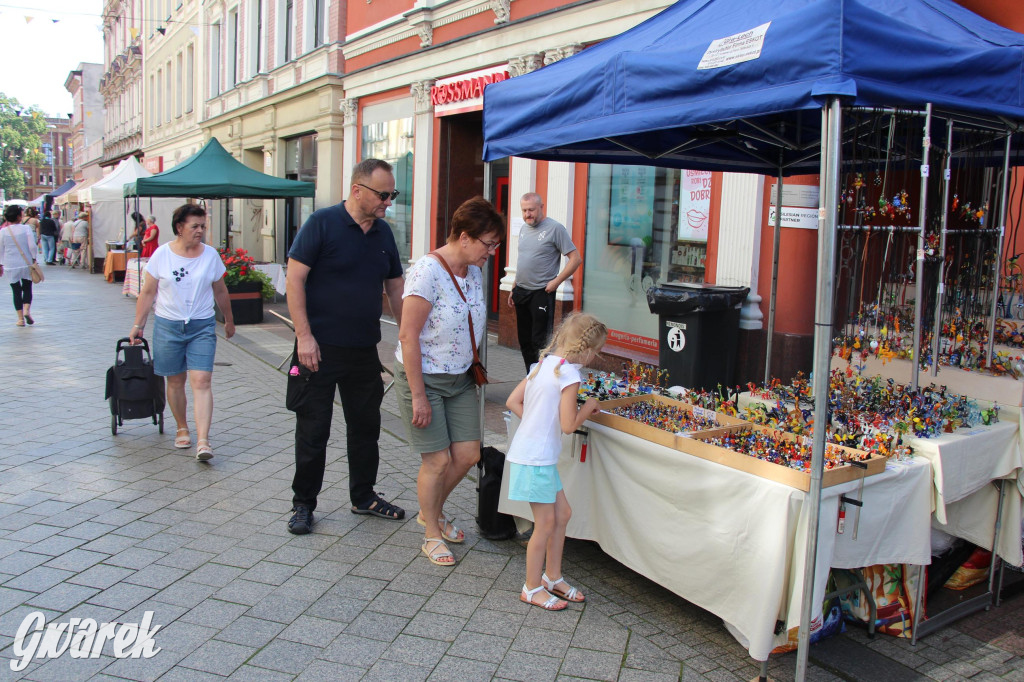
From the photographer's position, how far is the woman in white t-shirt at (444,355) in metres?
3.70

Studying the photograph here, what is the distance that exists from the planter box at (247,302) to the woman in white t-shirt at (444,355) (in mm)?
9528

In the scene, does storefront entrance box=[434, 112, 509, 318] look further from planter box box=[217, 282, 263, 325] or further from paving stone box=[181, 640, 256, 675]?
paving stone box=[181, 640, 256, 675]

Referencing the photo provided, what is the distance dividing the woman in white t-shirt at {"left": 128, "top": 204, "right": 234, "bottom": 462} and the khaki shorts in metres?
2.18

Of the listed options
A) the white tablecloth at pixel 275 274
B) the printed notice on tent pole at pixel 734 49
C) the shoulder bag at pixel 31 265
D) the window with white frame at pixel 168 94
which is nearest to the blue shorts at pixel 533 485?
the printed notice on tent pole at pixel 734 49

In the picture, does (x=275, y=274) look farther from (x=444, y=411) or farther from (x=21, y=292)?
(x=444, y=411)

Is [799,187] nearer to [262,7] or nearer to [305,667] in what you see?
[305,667]

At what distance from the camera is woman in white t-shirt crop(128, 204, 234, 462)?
5508 mm

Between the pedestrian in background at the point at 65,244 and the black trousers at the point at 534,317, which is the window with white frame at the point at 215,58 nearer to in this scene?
the pedestrian in background at the point at 65,244

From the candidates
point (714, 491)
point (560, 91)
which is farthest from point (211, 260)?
point (714, 491)

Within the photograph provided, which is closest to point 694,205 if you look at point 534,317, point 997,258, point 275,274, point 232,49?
point 534,317

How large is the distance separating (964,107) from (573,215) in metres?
6.81

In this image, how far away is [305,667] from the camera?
3.02 metres

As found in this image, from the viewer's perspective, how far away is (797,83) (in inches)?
108

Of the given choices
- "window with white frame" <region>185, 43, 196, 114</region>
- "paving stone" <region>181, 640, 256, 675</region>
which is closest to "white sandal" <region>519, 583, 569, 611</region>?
"paving stone" <region>181, 640, 256, 675</region>
